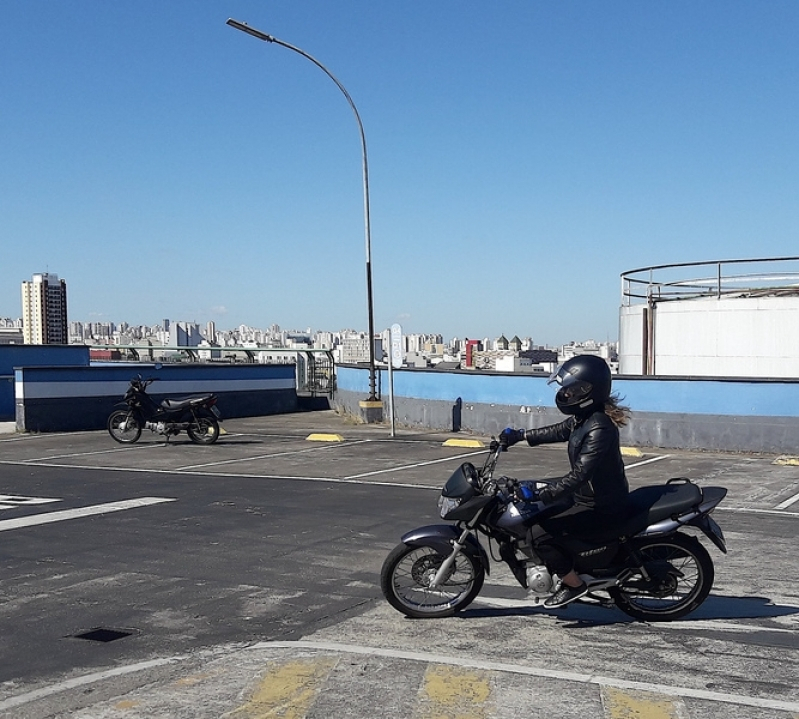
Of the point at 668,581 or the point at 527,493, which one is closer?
the point at 527,493

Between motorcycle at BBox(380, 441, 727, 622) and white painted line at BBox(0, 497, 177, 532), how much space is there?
20.3ft

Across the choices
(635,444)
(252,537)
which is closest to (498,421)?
(635,444)

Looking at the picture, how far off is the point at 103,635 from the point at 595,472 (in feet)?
12.1

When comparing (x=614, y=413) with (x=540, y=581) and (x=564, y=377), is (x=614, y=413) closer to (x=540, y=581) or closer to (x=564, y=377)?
(x=564, y=377)

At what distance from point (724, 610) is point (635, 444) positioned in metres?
13.8

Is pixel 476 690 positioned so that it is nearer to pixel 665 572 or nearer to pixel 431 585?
pixel 431 585

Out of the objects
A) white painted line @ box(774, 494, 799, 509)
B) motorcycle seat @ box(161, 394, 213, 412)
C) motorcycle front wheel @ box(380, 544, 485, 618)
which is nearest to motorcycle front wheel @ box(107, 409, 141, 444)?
motorcycle seat @ box(161, 394, 213, 412)

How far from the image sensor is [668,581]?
6984 mm

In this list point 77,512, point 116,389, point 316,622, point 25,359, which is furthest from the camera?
point 25,359

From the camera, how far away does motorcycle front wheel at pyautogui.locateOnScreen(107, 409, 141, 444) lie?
72.6 ft

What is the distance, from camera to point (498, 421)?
76.1 feet

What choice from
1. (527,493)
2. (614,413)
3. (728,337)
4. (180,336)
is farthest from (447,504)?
(180,336)

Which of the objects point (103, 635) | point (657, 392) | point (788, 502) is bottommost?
point (788, 502)

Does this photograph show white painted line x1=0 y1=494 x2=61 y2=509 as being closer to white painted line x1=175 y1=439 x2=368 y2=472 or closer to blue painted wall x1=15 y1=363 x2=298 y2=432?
white painted line x1=175 y1=439 x2=368 y2=472
